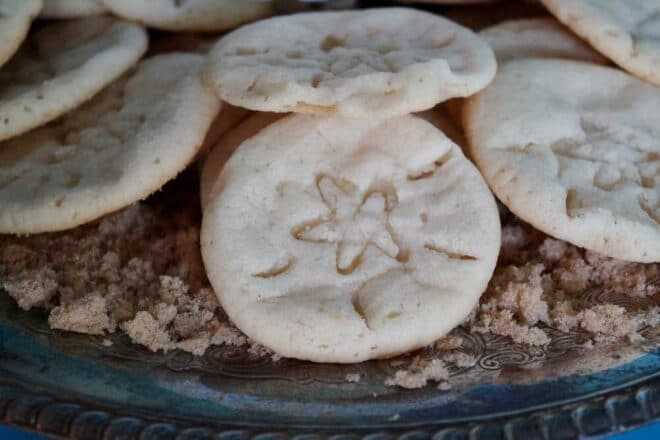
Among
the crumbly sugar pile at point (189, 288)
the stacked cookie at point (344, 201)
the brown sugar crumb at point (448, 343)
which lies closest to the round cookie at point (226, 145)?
the stacked cookie at point (344, 201)

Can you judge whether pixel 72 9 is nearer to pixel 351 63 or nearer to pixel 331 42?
pixel 331 42

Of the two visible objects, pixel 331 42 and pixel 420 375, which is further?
pixel 331 42

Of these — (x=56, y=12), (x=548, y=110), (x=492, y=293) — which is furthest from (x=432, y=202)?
(x=56, y=12)

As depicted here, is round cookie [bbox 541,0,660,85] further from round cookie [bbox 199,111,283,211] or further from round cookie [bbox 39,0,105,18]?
round cookie [bbox 39,0,105,18]

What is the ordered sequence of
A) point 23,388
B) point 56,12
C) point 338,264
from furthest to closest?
point 56,12, point 338,264, point 23,388

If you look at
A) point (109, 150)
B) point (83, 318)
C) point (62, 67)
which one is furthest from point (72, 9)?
point (83, 318)

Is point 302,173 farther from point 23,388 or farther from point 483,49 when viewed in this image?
point 23,388
